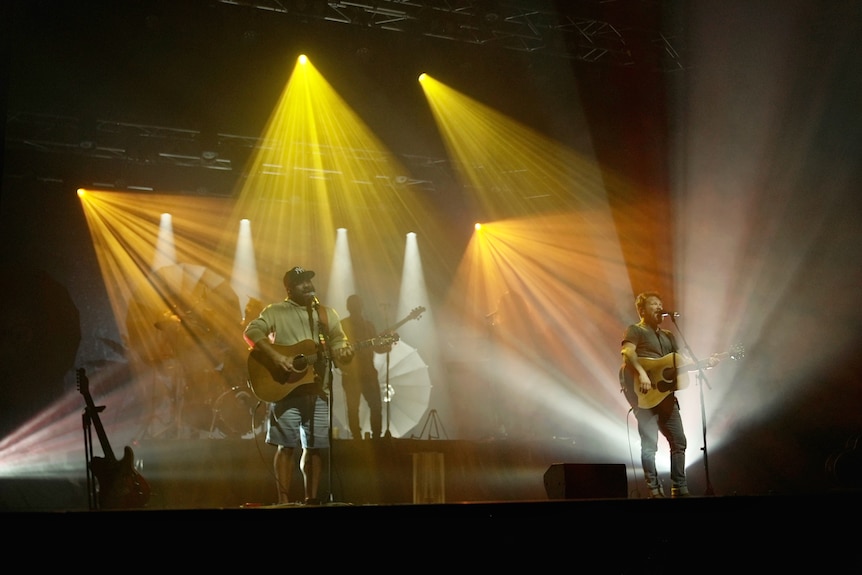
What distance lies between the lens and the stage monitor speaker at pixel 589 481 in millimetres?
5840

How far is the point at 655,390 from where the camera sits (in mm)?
6812

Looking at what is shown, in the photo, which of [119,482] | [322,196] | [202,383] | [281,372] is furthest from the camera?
[322,196]

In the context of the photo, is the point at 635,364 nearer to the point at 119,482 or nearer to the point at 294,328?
the point at 294,328

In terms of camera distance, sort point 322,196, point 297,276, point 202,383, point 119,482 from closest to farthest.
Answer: point 297,276 < point 119,482 < point 202,383 < point 322,196

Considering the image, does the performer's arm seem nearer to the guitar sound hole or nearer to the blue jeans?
the blue jeans

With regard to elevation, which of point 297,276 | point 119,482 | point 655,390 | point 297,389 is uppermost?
point 297,276

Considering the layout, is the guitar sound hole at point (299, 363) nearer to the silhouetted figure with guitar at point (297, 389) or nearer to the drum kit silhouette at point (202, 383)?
the silhouetted figure with guitar at point (297, 389)

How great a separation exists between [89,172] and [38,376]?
3.43 meters

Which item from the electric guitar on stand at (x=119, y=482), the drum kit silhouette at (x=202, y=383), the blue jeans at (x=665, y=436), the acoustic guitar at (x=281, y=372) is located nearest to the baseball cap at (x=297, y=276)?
the acoustic guitar at (x=281, y=372)

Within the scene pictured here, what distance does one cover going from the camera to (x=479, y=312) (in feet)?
46.5

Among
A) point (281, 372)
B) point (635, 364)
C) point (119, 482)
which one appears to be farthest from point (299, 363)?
point (635, 364)

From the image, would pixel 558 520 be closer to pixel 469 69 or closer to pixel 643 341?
pixel 643 341

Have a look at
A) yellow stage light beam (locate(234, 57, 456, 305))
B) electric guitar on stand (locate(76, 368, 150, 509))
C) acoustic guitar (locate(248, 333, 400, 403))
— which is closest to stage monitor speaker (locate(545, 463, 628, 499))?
acoustic guitar (locate(248, 333, 400, 403))

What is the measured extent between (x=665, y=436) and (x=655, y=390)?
1.41ft
